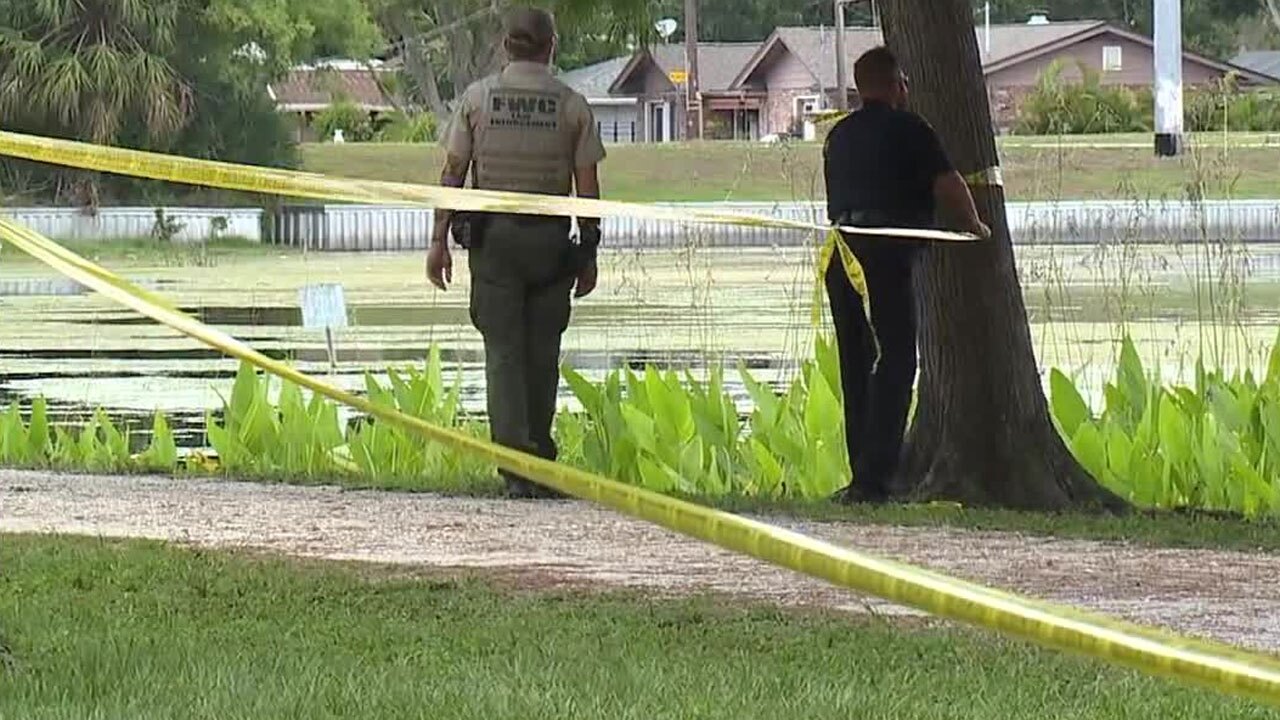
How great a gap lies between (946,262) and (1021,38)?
53468 millimetres

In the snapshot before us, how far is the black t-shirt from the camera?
7.93 metres

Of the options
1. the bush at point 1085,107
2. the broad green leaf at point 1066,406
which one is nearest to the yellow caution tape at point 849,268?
the broad green leaf at point 1066,406

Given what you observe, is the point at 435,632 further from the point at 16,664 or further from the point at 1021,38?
the point at 1021,38

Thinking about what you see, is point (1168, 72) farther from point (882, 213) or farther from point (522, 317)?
point (522, 317)

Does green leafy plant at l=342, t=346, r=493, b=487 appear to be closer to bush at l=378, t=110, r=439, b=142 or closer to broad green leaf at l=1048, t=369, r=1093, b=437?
broad green leaf at l=1048, t=369, r=1093, b=437

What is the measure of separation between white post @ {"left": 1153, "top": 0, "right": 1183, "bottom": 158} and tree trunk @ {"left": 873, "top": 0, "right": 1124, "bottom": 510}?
953 inches

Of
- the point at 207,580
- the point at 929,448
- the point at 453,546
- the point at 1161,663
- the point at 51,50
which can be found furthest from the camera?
the point at 51,50

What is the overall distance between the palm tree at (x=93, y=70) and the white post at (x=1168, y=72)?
14.0 metres

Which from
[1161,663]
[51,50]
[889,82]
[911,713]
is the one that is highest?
[51,50]

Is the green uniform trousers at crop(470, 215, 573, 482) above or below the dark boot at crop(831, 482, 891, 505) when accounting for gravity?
above

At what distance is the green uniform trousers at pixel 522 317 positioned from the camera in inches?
322

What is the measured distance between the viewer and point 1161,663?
267cm

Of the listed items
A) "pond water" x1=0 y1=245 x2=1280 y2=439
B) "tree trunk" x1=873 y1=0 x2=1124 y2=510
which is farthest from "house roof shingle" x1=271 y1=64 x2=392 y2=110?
"tree trunk" x1=873 y1=0 x2=1124 y2=510

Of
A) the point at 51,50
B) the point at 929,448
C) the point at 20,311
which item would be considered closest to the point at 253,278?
the point at 20,311
